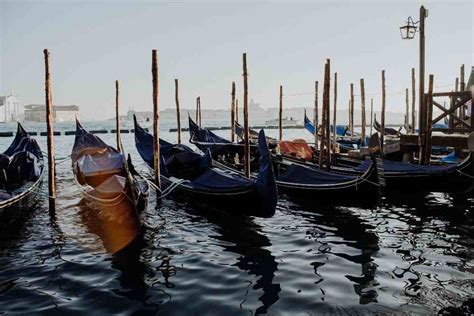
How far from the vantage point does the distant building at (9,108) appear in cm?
14712

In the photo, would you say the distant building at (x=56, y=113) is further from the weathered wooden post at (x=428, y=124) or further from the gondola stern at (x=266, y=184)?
the gondola stern at (x=266, y=184)

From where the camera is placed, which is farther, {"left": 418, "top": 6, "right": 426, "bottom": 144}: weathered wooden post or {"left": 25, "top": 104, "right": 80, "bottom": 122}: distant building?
{"left": 25, "top": 104, "right": 80, "bottom": 122}: distant building

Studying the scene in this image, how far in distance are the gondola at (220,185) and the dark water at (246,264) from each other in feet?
1.46

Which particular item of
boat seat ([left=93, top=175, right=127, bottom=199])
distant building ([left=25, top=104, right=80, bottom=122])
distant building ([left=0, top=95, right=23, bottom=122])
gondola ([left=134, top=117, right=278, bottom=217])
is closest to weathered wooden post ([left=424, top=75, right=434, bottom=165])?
gondola ([left=134, top=117, right=278, bottom=217])

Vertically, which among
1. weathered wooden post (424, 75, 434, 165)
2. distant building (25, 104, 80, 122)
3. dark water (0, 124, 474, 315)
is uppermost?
distant building (25, 104, 80, 122)

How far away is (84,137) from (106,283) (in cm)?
1043

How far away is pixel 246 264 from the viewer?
6.56 metres

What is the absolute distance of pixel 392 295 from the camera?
5.25m

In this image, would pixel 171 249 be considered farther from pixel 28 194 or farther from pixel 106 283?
pixel 28 194

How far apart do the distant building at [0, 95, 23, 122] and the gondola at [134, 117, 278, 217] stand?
15196cm

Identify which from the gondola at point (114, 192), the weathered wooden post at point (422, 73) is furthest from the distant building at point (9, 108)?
the weathered wooden post at point (422, 73)

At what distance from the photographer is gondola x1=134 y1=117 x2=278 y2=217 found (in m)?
8.25

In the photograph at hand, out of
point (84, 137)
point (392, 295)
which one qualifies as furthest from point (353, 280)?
point (84, 137)

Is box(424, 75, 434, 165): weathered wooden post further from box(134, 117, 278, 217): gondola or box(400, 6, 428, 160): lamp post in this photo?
box(134, 117, 278, 217): gondola
